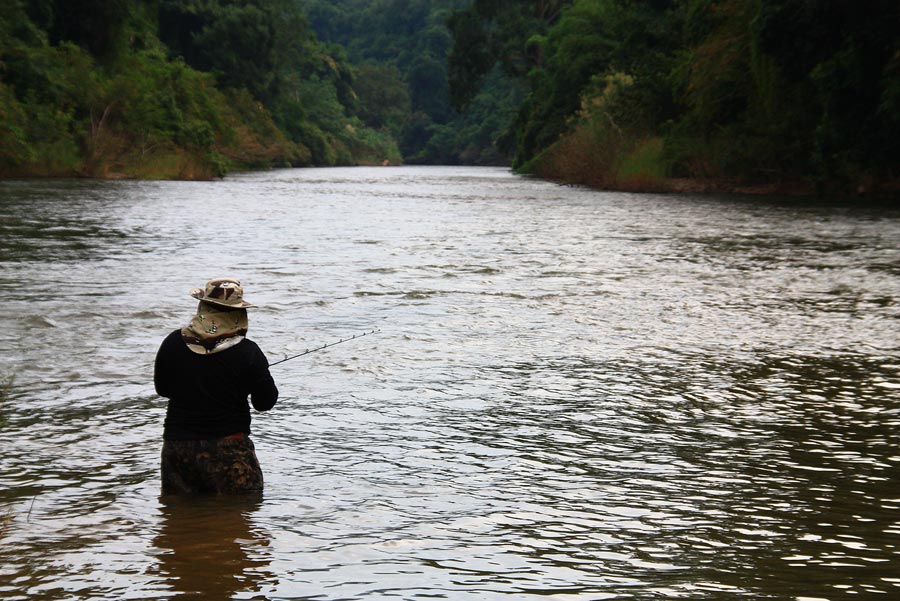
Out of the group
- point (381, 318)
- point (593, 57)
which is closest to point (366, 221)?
point (381, 318)

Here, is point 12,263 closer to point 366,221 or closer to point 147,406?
point 147,406

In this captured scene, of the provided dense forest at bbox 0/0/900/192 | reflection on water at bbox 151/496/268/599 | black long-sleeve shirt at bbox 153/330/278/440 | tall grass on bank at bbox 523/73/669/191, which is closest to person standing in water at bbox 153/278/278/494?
black long-sleeve shirt at bbox 153/330/278/440

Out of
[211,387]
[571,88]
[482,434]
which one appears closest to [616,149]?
[571,88]

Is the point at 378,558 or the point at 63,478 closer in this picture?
the point at 378,558

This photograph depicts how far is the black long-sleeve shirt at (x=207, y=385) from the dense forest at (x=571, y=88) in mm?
26173

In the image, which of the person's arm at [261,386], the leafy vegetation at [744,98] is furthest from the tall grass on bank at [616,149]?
the person's arm at [261,386]

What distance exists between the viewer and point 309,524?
19.9ft

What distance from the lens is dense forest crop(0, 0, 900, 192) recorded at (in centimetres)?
3203

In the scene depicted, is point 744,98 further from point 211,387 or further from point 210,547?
point 210,547

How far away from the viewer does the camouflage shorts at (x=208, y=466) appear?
6324 mm

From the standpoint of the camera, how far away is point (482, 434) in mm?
7969

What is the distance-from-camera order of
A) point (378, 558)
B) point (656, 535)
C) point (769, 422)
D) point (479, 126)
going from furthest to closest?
1. point (479, 126)
2. point (769, 422)
3. point (656, 535)
4. point (378, 558)

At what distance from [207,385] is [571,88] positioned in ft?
203

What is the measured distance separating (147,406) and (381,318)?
15.7ft
